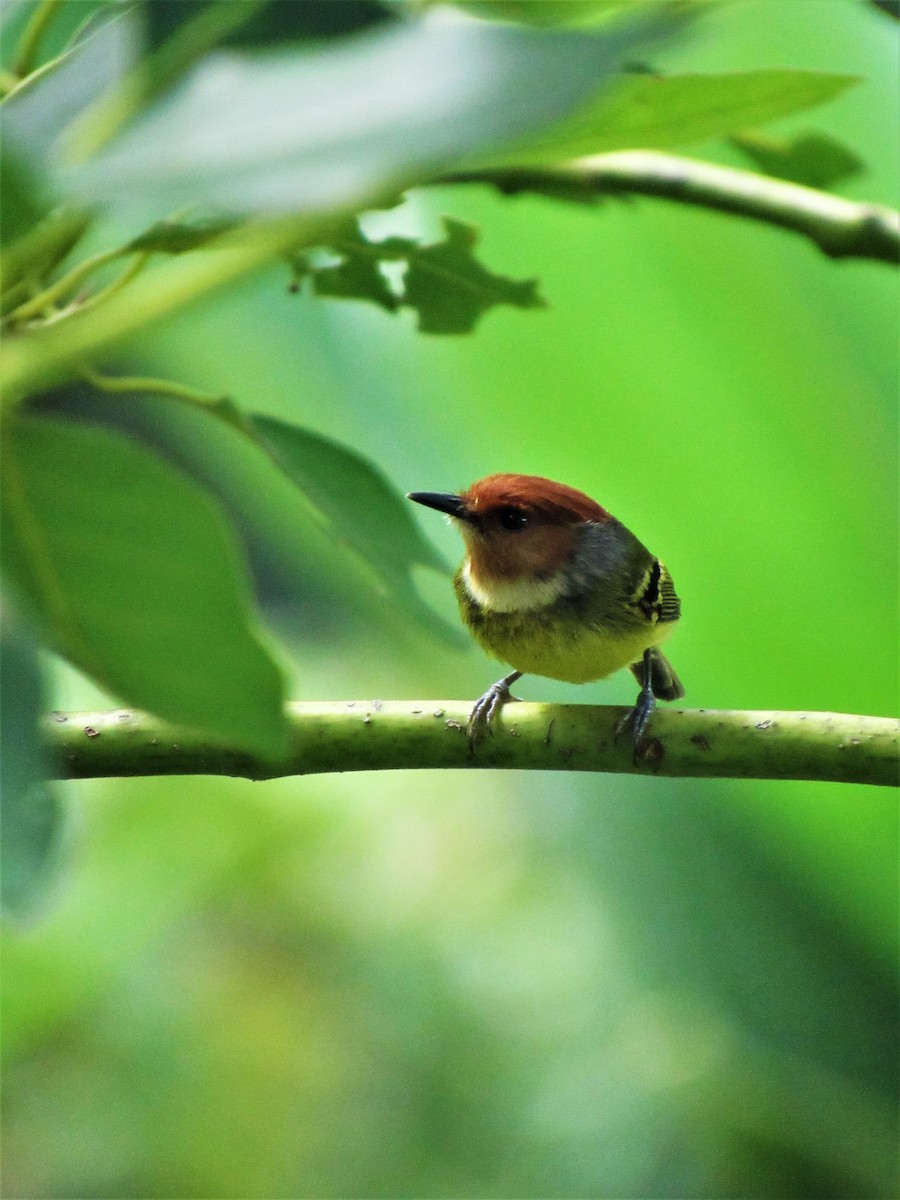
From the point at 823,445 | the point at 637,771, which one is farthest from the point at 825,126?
the point at 637,771

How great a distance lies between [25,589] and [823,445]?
1.48 meters

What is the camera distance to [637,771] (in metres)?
0.87

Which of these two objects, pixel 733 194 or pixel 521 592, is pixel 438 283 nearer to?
pixel 733 194

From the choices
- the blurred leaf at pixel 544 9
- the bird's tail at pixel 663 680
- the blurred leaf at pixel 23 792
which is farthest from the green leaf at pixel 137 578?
the bird's tail at pixel 663 680

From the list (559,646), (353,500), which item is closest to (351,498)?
(353,500)

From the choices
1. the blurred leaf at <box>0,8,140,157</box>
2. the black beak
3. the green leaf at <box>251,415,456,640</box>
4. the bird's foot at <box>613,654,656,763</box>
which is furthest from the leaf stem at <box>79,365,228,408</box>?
the black beak

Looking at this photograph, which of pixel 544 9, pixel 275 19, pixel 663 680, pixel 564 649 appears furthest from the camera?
pixel 663 680

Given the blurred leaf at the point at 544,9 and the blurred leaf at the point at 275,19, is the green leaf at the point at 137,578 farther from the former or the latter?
the blurred leaf at the point at 544,9

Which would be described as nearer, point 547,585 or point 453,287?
point 453,287

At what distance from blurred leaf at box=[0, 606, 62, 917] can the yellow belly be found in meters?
1.00

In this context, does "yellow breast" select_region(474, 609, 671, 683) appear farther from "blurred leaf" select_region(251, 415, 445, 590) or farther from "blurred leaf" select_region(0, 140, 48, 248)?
"blurred leaf" select_region(0, 140, 48, 248)

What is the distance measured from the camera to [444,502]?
1.46 metres

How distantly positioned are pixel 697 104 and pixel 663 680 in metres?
1.46

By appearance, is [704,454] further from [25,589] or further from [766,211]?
[25,589]
